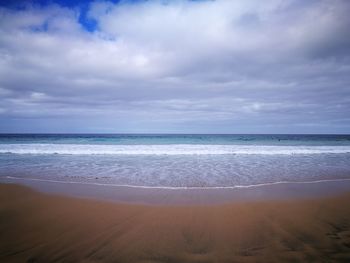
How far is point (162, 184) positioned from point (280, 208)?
364 cm

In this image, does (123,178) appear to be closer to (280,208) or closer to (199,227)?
(199,227)

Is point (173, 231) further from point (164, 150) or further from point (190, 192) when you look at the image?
point (164, 150)

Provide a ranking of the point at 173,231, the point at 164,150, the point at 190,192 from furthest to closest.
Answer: the point at 164,150, the point at 190,192, the point at 173,231

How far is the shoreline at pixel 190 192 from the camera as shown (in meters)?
4.99

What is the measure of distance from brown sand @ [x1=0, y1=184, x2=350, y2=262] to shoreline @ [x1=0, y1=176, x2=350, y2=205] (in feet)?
1.28

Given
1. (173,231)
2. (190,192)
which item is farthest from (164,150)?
(173,231)

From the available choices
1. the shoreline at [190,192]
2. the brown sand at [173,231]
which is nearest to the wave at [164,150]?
the shoreline at [190,192]

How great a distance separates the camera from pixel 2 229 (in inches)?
135

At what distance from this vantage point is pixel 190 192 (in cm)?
559

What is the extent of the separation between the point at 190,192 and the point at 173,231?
89.9 inches

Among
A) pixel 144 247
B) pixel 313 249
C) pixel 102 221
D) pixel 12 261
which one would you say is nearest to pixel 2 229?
pixel 12 261

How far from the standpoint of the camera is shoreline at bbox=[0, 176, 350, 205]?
499 cm

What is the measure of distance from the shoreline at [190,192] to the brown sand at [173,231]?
39 cm

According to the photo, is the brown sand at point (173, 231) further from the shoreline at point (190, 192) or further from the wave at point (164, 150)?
the wave at point (164, 150)
